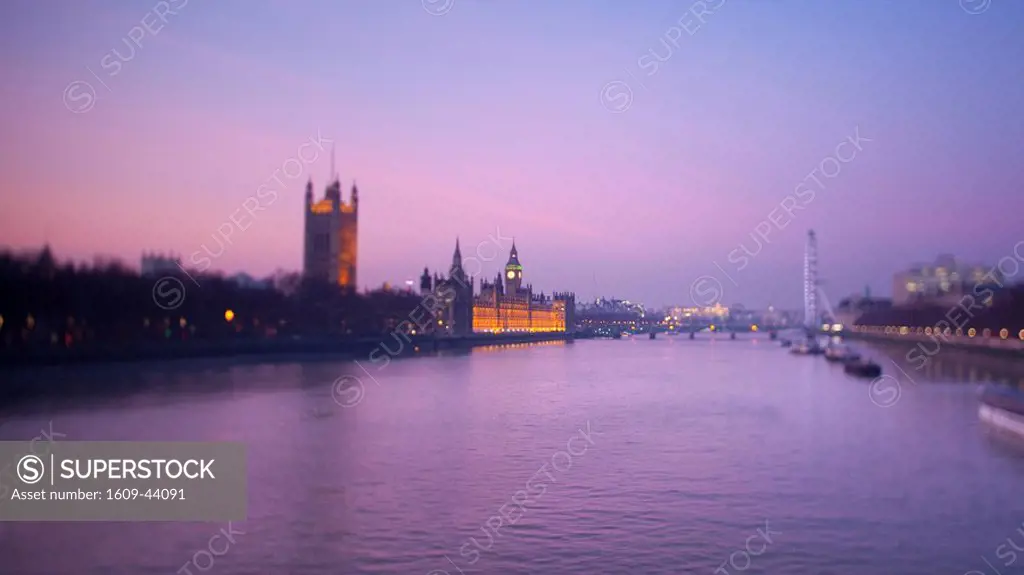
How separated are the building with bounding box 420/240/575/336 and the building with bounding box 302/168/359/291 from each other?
925 cm

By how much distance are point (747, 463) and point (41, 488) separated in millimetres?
10292

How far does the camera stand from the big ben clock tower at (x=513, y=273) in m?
132

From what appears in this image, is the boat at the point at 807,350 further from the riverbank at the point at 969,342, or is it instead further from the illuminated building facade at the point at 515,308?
the illuminated building facade at the point at 515,308

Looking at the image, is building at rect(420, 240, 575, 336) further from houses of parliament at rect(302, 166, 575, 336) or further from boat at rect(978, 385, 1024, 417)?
boat at rect(978, 385, 1024, 417)

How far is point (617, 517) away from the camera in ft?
37.6

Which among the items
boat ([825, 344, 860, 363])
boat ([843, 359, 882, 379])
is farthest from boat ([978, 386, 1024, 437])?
boat ([825, 344, 860, 363])

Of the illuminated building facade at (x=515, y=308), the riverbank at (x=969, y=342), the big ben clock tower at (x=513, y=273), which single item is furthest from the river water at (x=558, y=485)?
the big ben clock tower at (x=513, y=273)

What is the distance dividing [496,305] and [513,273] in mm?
19337

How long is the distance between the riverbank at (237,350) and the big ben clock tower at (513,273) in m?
49.1

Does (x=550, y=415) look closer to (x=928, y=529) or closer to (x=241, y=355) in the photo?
(x=928, y=529)

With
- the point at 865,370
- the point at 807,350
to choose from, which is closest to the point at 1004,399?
the point at 865,370

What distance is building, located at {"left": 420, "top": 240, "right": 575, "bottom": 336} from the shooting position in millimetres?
97938

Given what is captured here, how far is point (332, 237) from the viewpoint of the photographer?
93688 mm

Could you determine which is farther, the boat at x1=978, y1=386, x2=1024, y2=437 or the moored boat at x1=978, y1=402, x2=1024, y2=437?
the boat at x1=978, y1=386, x2=1024, y2=437
